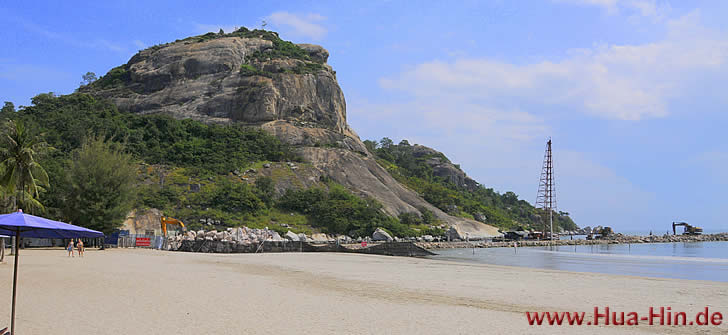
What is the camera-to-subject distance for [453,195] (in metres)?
110

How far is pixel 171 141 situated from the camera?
8519 centimetres

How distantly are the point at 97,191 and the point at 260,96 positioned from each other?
6000 centimetres

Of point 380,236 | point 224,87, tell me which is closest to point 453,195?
point 380,236

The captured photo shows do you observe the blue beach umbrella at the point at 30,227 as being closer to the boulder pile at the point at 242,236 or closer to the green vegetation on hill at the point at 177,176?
the boulder pile at the point at 242,236

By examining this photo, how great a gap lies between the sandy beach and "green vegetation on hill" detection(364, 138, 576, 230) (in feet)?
258

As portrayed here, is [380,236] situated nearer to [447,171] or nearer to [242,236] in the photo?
[242,236]

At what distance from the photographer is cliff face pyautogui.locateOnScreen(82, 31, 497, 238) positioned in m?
92.9

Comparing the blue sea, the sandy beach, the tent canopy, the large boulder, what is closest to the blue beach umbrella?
the tent canopy

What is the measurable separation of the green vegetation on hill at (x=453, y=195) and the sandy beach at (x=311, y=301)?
78.6m

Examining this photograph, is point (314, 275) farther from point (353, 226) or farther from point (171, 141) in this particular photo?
point (171, 141)

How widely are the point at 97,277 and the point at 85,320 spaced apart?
9.92 meters

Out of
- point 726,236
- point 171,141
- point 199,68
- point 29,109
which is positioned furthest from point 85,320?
point 726,236

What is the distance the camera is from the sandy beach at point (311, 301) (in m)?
11.5

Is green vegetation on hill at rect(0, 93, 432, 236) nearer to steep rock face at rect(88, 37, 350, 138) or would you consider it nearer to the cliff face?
the cliff face
